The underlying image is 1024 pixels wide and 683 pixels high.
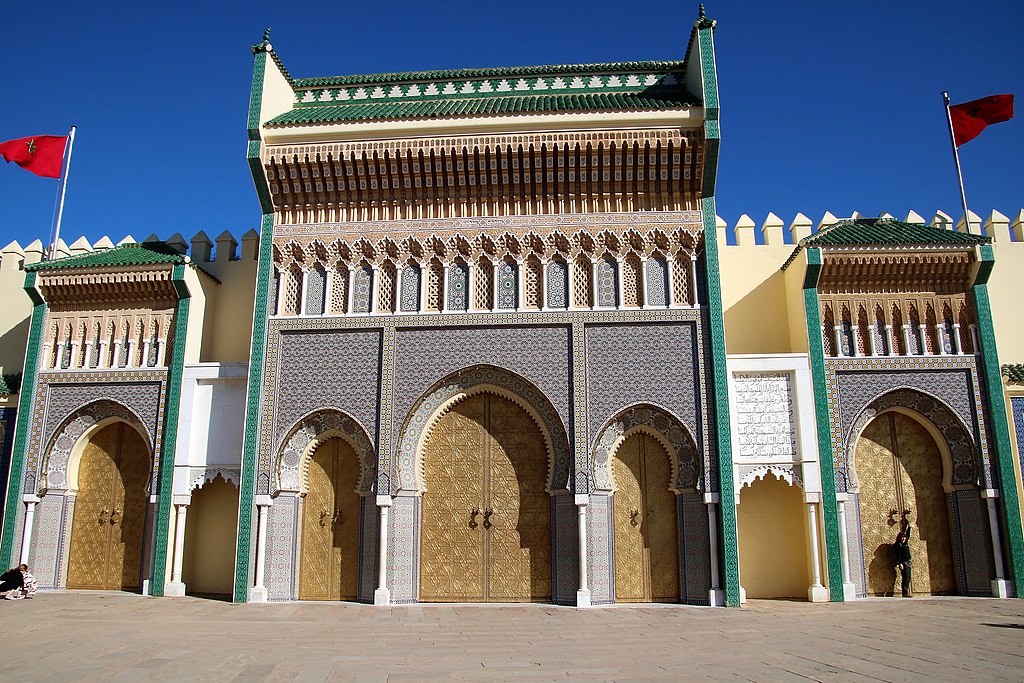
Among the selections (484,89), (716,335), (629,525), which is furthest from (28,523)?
(716,335)

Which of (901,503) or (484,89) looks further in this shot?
(484,89)

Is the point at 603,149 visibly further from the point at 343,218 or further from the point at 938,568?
the point at 938,568

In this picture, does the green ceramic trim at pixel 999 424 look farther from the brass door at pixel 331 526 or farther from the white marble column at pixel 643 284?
the brass door at pixel 331 526

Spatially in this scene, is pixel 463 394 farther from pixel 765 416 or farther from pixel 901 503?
pixel 901 503

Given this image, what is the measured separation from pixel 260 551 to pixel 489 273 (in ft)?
14.1

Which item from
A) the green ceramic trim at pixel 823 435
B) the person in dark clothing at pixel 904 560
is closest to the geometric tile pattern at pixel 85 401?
the green ceramic trim at pixel 823 435

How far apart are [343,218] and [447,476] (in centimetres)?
357

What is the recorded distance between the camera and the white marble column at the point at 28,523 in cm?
986

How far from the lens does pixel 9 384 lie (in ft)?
34.6

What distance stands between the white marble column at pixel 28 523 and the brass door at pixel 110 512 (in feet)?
1.51

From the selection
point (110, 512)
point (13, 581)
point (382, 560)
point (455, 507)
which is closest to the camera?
point (382, 560)

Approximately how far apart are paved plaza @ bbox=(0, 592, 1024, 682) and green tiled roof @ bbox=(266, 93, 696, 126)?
5898 mm

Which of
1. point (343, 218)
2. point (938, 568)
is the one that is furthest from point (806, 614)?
point (343, 218)

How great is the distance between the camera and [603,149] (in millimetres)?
9773
